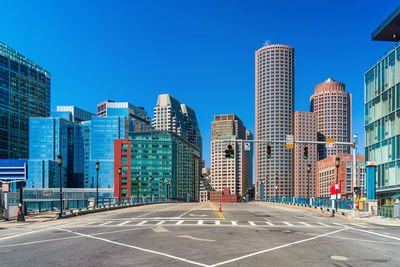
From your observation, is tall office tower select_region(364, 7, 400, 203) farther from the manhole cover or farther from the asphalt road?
the manhole cover

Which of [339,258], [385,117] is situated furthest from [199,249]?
[385,117]

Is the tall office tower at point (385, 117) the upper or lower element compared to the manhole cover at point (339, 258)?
upper

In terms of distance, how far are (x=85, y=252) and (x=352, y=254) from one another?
9.98m

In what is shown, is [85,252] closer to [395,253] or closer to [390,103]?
[395,253]

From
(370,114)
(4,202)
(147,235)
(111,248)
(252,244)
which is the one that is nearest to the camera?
(111,248)

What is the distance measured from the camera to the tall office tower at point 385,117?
1857 inches

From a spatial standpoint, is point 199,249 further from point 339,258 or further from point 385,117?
point 385,117

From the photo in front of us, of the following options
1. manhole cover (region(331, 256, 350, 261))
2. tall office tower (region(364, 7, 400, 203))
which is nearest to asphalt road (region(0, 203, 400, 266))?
manhole cover (region(331, 256, 350, 261))

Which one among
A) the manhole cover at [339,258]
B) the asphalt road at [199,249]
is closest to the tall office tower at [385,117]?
the asphalt road at [199,249]

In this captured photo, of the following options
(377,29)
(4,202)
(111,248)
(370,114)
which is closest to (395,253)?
(111,248)

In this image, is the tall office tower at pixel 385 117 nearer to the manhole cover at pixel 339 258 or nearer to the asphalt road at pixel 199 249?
the asphalt road at pixel 199 249

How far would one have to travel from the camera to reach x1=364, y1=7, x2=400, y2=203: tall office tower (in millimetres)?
47156

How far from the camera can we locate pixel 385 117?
164 ft

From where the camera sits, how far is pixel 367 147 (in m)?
55.7
